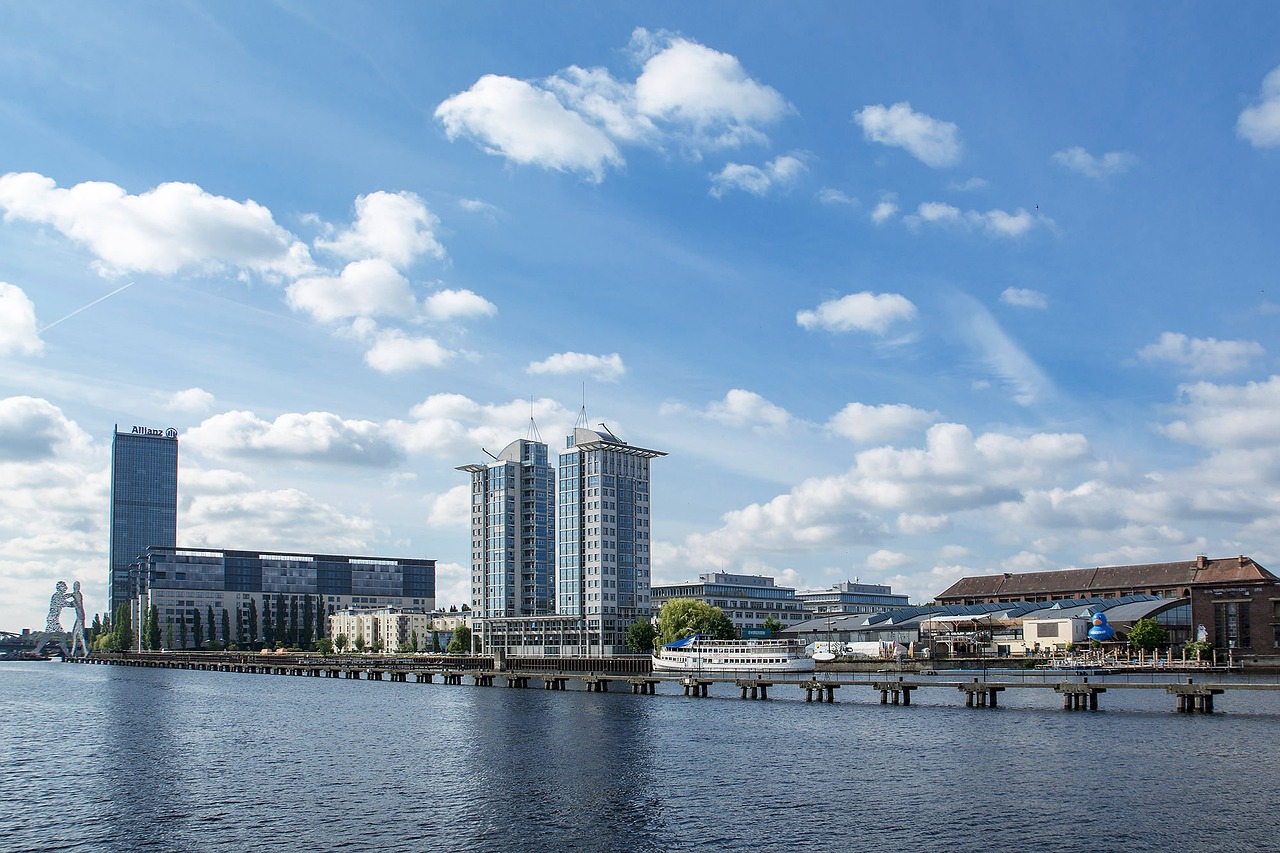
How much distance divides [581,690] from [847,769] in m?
105

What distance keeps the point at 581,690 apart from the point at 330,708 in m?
48.0

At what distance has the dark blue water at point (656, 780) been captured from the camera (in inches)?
2151

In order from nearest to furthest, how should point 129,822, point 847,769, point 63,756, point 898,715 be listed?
point 129,822 < point 847,769 < point 63,756 < point 898,715

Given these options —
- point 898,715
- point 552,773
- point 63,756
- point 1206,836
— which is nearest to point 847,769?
point 552,773

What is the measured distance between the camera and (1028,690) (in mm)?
155500

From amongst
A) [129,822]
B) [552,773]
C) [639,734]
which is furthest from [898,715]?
[129,822]

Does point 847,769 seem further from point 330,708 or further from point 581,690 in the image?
point 581,690

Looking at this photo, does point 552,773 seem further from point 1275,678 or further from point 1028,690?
point 1275,678

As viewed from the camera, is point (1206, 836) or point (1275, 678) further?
point (1275, 678)

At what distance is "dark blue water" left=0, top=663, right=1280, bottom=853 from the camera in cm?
5462

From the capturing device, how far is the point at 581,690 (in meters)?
176

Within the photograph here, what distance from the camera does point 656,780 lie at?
7156cm

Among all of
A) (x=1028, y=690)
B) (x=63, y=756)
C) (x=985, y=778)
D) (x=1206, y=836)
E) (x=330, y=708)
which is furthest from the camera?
(x=1028, y=690)

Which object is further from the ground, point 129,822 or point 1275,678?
point 129,822
